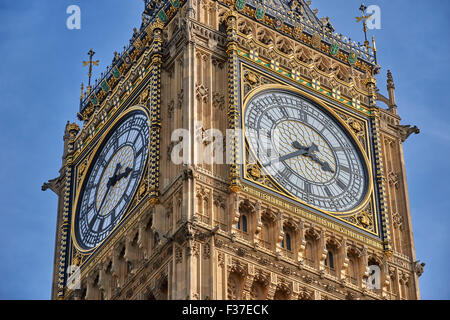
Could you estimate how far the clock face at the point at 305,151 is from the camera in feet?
176

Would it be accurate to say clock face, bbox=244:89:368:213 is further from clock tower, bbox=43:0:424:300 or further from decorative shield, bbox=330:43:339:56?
decorative shield, bbox=330:43:339:56

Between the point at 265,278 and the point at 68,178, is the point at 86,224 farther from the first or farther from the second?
the point at 265,278

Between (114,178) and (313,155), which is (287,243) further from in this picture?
(114,178)

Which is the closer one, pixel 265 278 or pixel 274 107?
pixel 265 278

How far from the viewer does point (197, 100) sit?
53594mm

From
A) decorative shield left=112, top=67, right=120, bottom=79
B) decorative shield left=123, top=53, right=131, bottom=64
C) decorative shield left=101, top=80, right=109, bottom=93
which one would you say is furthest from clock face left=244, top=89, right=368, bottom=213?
decorative shield left=101, top=80, right=109, bottom=93

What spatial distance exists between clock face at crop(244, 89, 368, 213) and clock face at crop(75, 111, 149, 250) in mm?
3599

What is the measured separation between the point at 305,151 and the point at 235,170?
11.9 feet

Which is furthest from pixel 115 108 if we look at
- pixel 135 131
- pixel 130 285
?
pixel 130 285

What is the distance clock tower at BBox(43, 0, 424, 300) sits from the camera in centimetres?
5134

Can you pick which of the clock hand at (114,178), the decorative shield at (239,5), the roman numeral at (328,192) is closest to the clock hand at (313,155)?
the roman numeral at (328,192)

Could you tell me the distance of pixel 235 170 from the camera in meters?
52.2

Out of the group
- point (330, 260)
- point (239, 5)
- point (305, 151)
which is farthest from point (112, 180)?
point (330, 260)

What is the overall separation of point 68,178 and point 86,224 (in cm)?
285
